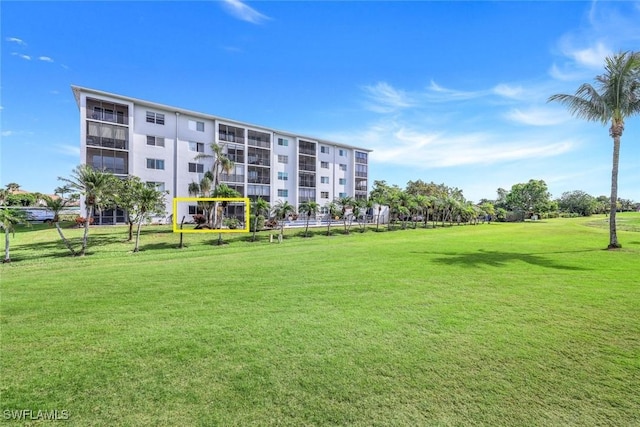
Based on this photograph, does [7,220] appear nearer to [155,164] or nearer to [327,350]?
[327,350]

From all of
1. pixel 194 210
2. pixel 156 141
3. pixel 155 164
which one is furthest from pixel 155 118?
pixel 194 210

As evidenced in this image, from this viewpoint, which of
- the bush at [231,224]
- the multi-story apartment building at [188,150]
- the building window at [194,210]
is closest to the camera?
the bush at [231,224]

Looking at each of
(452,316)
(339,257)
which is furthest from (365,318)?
(339,257)

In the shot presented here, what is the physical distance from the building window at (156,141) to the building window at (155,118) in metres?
1.84

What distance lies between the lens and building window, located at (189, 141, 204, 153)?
128ft

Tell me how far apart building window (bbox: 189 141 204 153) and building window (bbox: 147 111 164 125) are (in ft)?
13.4

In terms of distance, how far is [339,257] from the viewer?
16.2 meters

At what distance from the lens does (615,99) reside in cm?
1908

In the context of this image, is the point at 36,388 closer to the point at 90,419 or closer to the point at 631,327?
the point at 90,419

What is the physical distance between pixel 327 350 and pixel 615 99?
2519 cm

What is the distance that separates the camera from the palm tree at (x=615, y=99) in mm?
18297

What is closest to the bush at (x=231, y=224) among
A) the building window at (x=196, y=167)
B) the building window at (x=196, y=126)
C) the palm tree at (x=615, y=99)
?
the building window at (x=196, y=167)

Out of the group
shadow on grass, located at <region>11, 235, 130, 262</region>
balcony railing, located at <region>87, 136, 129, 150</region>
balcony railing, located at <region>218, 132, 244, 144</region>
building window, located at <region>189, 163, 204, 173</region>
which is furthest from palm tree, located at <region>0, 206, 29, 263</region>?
balcony railing, located at <region>218, 132, 244, 144</region>

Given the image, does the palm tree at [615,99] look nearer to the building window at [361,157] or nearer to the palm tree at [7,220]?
the palm tree at [7,220]
